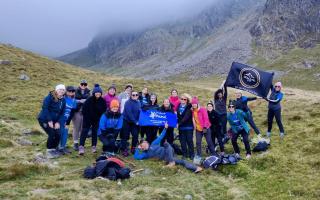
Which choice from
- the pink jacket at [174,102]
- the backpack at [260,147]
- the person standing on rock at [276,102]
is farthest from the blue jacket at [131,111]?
the person standing on rock at [276,102]

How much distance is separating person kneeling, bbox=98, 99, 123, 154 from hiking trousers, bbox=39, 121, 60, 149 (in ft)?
5.68

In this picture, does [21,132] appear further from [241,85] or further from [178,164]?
[241,85]

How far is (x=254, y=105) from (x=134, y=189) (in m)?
27.1

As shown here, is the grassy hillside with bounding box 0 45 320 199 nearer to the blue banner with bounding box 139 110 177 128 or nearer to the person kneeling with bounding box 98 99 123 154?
the person kneeling with bounding box 98 99 123 154

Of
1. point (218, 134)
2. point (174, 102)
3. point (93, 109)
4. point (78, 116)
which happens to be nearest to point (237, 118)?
point (218, 134)

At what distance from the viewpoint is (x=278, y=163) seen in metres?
15.3

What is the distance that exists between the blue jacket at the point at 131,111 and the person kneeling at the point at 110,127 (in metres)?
1.37

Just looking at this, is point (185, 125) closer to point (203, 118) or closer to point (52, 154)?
point (203, 118)

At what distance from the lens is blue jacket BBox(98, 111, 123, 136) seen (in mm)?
15875

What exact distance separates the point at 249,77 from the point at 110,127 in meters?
8.67

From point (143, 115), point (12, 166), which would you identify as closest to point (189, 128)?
point (143, 115)

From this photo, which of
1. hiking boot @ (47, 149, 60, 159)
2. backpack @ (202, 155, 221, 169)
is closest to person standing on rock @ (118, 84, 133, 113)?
hiking boot @ (47, 149, 60, 159)

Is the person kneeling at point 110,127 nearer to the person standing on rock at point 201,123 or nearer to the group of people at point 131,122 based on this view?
the group of people at point 131,122

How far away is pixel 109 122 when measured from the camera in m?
15.9
